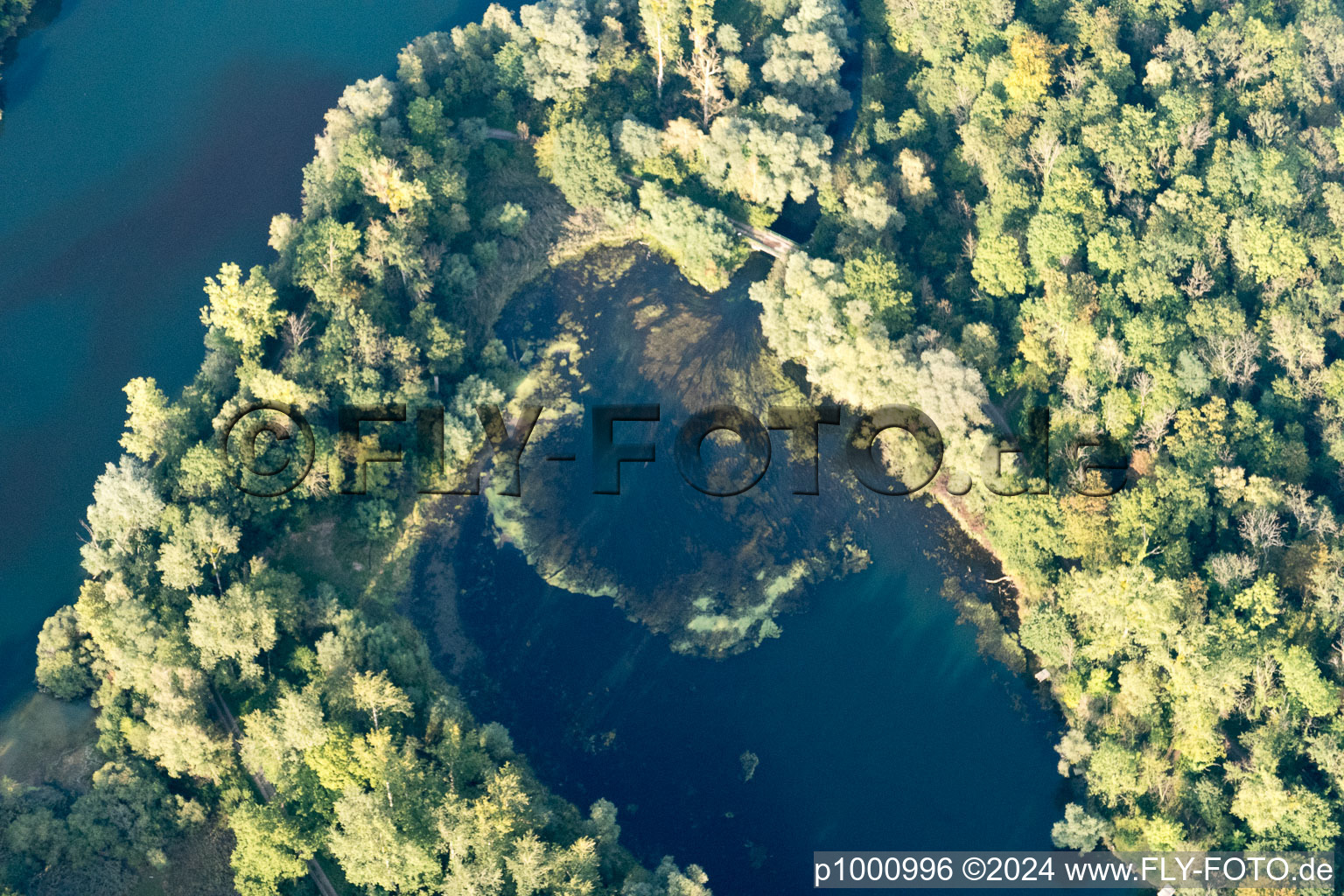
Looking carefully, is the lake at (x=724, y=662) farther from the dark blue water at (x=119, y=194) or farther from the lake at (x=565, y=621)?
the dark blue water at (x=119, y=194)

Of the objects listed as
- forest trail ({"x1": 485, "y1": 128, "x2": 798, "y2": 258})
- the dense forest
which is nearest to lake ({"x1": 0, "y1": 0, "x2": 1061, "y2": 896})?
the dense forest

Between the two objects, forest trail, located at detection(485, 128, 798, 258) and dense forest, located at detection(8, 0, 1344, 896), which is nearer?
dense forest, located at detection(8, 0, 1344, 896)

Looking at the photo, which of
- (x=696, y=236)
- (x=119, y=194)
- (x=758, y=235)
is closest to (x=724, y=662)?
(x=696, y=236)

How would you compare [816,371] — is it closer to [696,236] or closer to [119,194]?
[696,236]

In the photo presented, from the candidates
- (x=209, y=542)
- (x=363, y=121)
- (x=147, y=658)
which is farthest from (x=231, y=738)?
(x=363, y=121)

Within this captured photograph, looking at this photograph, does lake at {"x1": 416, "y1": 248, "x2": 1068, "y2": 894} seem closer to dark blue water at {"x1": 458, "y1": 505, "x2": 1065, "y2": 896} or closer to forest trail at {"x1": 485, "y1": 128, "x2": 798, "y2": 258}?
dark blue water at {"x1": 458, "y1": 505, "x2": 1065, "y2": 896}

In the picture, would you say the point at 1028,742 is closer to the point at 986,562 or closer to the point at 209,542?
the point at 986,562

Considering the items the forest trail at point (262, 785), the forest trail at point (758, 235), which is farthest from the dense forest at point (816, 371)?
the forest trail at point (758, 235)
